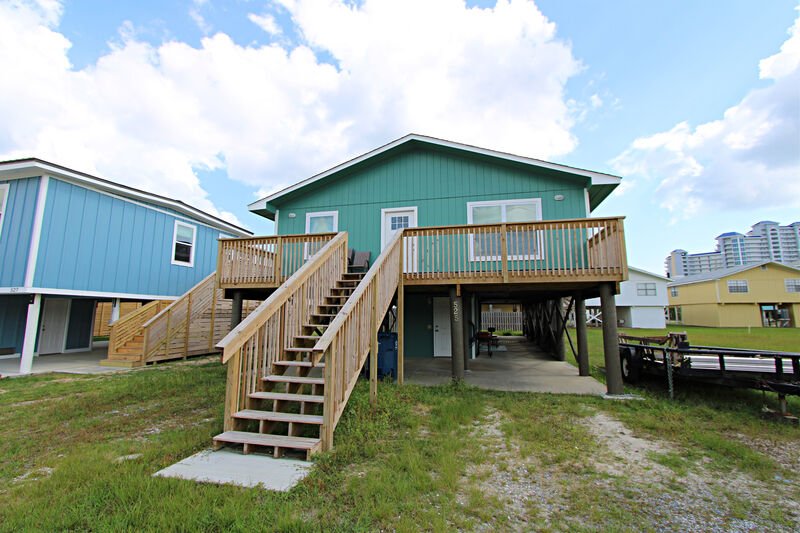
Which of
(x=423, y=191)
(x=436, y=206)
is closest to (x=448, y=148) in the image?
(x=423, y=191)

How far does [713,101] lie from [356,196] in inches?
463

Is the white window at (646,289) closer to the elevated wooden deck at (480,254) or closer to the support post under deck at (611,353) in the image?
the elevated wooden deck at (480,254)

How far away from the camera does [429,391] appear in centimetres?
641

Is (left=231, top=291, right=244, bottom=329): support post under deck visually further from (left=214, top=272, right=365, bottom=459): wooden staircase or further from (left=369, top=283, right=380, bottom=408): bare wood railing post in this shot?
(left=369, top=283, right=380, bottom=408): bare wood railing post

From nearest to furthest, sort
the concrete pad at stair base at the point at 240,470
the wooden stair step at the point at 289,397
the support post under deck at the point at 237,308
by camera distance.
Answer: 1. the concrete pad at stair base at the point at 240,470
2. the wooden stair step at the point at 289,397
3. the support post under deck at the point at 237,308

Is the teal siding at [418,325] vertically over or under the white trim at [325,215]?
under

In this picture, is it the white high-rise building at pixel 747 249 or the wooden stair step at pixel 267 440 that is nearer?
the wooden stair step at pixel 267 440

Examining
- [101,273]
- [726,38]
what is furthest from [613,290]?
[101,273]

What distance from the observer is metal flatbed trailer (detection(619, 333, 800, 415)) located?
16.6 ft

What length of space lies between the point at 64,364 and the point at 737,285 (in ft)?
133

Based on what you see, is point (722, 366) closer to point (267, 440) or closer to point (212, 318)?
point (267, 440)

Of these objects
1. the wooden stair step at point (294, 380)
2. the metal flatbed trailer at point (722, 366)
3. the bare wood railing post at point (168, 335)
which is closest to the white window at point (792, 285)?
the metal flatbed trailer at point (722, 366)

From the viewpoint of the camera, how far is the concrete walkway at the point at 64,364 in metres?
8.82

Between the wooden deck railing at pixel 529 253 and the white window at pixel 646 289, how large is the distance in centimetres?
2401
